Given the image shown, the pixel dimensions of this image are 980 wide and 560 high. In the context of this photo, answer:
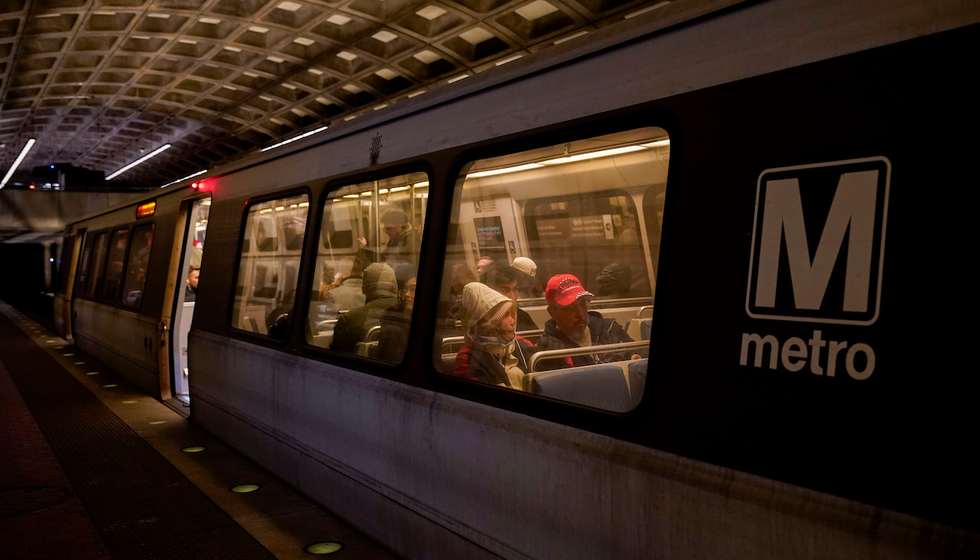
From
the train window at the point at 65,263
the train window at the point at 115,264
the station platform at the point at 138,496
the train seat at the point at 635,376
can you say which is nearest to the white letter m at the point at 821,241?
the train seat at the point at 635,376

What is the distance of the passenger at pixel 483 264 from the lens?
11.7 ft

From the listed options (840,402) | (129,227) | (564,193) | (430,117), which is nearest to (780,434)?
(840,402)

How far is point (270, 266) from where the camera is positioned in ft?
18.9

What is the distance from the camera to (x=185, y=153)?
30.1 m

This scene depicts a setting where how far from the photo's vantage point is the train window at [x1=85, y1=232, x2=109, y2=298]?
12.3 m

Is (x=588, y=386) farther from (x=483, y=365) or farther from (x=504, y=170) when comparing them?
(x=504, y=170)

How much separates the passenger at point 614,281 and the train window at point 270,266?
255 centimetres

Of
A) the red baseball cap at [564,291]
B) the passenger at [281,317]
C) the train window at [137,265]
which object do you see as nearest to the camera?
the red baseball cap at [564,291]

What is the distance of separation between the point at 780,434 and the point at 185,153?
3181 centimetres

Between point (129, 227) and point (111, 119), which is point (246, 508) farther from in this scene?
point (111, 119)

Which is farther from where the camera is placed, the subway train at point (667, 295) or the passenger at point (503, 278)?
the passenger at point (503, 278)

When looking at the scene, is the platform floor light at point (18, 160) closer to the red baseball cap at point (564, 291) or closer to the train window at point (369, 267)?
the train window at point (369, 267)

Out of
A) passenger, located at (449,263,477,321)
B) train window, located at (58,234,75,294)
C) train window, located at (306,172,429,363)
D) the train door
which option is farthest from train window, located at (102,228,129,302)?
passenger, located at (449,263,477,321)

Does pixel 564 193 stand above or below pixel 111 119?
below
